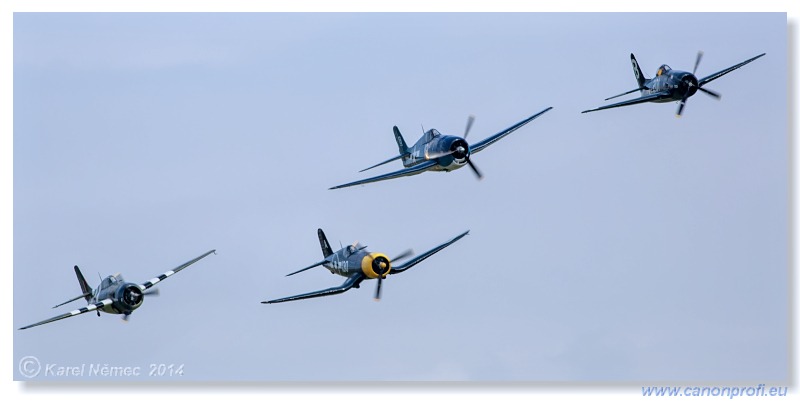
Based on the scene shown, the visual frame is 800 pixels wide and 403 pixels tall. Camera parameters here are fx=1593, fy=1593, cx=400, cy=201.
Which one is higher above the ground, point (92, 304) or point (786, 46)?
point (786, 46)

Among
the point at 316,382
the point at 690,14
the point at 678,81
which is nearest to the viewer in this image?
the point at 316,382

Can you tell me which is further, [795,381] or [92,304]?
[92,304]

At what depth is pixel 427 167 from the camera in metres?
63.2

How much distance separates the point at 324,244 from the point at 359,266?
7052mm

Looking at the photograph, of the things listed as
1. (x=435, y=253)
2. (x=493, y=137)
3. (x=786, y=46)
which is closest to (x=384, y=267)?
(x=435, y=253)

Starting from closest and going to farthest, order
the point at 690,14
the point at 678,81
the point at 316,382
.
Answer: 1. the point at 316,382
2. the point at 690,14
3. the point at 678,81

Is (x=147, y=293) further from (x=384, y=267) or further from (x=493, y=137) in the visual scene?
(x=493, y=137)

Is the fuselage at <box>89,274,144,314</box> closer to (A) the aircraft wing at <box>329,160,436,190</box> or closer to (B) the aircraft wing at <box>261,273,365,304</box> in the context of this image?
(B) the aircraft wing at <box>261,273,365,304</box>

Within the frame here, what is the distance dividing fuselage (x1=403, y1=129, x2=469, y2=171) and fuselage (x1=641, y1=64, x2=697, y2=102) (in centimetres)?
1070

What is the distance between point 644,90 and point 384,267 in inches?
626

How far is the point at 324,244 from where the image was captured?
69.2 m

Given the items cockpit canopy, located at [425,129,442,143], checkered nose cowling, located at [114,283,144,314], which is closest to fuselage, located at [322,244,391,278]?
cockpit canopy, located at [425,129,442,143]

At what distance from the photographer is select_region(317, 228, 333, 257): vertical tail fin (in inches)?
2714

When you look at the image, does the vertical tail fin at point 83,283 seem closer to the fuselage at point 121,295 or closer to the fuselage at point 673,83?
the fuselage at point 121,295
